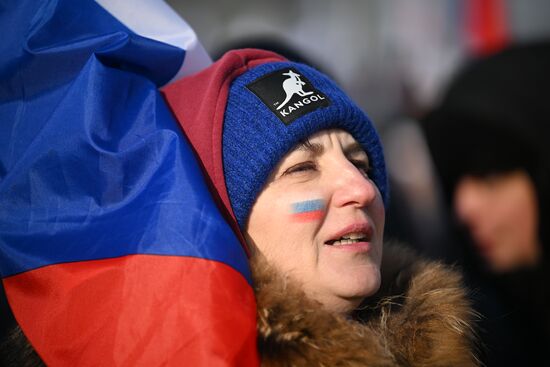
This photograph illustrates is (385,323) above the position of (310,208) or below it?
below

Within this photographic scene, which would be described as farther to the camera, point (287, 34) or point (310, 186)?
point (287, 34)

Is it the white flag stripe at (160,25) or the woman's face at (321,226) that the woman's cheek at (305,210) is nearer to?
the woman's face at (321,226)

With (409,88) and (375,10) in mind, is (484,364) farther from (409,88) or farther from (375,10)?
(375,10)

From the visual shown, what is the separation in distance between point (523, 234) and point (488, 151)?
1.74 ft

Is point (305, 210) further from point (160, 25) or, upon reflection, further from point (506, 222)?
point (506, 222)

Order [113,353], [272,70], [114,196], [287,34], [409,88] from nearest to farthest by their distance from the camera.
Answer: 1. [113,353]
2. [114,196]
3. [272,70]
4. [409,88]
5. [287,34]

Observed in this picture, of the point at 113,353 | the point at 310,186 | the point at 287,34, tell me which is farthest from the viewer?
the point at 287,34

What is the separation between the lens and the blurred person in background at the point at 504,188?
13.8 feet

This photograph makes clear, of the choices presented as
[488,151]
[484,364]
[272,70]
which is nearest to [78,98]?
[272,70]

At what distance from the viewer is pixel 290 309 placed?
6.56ft

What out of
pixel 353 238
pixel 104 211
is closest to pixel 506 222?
pixel 353 238

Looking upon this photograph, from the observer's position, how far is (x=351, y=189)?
232cm

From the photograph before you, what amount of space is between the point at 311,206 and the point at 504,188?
7.86ft

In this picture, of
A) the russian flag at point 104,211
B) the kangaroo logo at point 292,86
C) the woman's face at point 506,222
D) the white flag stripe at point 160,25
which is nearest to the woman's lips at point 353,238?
the russian flag at point 104,211
